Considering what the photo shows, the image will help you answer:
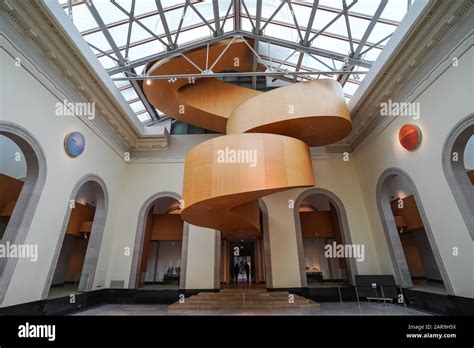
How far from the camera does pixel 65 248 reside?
15.1 metres

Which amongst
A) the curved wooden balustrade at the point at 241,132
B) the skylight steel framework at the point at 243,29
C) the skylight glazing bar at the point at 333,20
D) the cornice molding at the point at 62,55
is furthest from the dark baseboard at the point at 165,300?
the skylight glazing bar at the point at 333,20

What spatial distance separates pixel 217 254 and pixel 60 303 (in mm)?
6086

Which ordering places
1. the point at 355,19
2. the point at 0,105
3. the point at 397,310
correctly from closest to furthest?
1. the point at 0,105
2. the point at 397,310
3. the point at 355,19

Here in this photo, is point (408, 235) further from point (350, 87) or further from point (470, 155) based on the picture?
point (350, 87)

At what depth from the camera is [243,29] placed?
11.3m

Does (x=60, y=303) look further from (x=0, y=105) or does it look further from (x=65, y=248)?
(x=65, y=248)

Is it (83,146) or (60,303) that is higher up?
(83,146)

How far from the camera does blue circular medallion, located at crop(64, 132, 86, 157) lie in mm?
8195

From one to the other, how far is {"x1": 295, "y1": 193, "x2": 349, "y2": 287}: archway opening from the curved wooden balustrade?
498 centimetres

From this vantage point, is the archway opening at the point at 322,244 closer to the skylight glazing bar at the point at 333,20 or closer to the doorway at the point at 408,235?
the doorway at the point at 408,235

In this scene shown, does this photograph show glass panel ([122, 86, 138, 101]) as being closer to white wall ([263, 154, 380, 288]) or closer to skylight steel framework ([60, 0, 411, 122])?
skylight steel framework ([60, 0, 411, 122])

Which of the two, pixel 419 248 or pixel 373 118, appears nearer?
pixel 373 118

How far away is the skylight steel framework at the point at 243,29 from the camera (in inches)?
341
